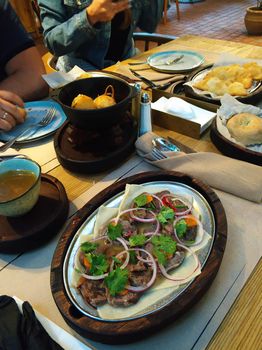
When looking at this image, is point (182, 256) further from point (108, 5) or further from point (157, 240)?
point (108, 5)

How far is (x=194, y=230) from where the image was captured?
2.20 feet

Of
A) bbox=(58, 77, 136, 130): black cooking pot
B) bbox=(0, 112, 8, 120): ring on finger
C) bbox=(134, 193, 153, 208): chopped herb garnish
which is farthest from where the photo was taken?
bbox=(0, 112, 8, 120): ring on finger

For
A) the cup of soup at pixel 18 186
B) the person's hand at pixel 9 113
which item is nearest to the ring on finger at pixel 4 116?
the person's hand at pixel 9 113

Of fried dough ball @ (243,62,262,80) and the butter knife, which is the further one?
the butter knife

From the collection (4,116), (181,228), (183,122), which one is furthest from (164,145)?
(4,116)

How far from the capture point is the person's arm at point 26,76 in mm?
1404

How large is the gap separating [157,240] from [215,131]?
1.62ft

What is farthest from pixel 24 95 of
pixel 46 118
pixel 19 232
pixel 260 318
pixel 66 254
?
pixel 260 318

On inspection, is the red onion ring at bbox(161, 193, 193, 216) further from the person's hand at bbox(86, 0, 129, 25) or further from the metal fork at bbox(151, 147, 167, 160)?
the person's hand at bbox(86, 0, 129, 25)

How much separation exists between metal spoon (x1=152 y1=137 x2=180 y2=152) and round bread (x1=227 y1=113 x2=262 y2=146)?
0.19 meters

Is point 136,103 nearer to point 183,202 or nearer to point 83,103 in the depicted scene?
point 83,103

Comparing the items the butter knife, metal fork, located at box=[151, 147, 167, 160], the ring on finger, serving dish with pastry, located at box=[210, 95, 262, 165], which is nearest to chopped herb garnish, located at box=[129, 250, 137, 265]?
metal fork, located at box=[151, 147, 167, 160]

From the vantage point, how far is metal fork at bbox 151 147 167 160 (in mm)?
939

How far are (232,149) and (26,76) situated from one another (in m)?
1.03
